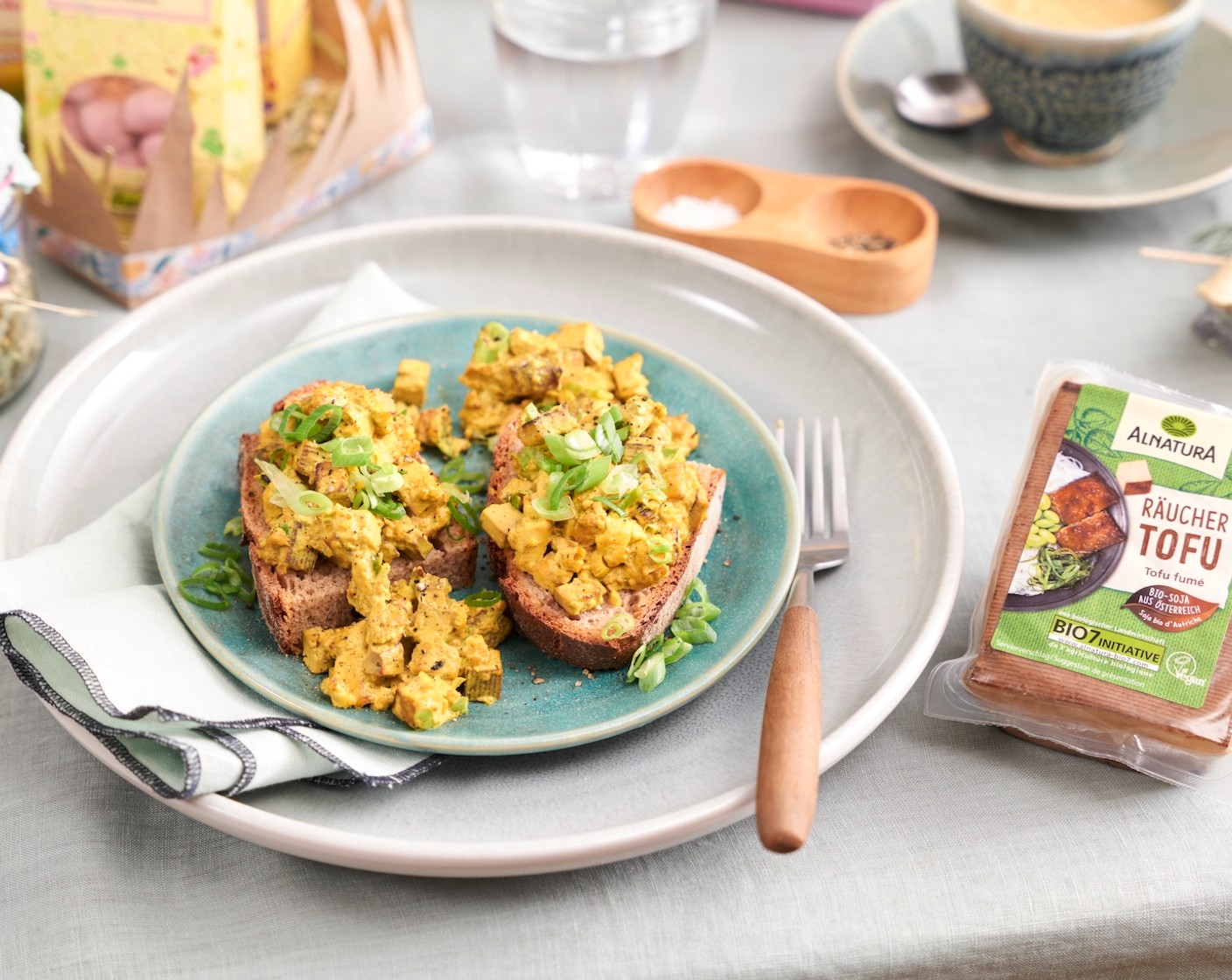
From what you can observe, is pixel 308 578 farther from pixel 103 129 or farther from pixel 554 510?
pixel 103 129

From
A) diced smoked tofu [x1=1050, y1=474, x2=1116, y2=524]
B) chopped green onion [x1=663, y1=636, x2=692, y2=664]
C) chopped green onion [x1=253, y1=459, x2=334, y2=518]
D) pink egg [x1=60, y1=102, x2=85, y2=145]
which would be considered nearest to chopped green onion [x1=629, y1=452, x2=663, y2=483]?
chopped green onion [x1=663, y1=636, x2=692, y2=664]

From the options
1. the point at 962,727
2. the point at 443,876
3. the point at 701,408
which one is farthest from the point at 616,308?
the point at 443,876

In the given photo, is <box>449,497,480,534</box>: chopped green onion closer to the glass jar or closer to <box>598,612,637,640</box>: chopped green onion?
<box>598,612,637,640</box>: chopped green onion

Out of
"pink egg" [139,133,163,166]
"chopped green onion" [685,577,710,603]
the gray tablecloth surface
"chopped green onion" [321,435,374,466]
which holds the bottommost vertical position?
the gray tablecloth surface

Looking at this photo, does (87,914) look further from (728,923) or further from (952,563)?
(952,563)

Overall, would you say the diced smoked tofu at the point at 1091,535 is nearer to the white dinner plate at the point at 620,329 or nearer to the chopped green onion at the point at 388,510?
the white dinner plate at the point at 620,329
